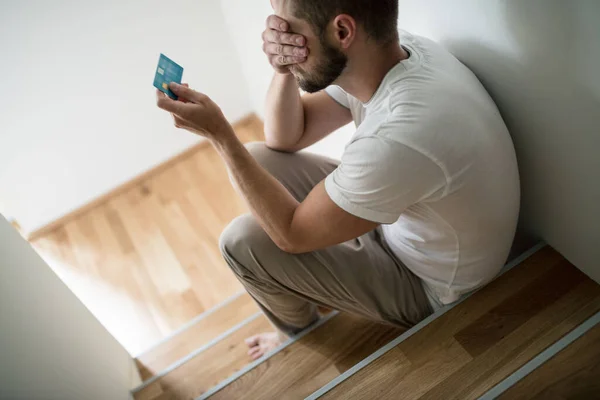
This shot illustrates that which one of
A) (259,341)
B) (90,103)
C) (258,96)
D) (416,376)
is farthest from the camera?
(258,96)

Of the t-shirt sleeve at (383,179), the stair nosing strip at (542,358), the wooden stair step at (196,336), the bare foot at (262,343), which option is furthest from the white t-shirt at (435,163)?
the wooden stair step at (196,336)

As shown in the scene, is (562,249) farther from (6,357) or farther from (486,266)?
(6,357)

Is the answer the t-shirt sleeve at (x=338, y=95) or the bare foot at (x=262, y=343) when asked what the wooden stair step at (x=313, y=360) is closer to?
the bare foot at (x=262, y=343)

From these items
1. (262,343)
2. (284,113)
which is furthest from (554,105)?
(262,343)

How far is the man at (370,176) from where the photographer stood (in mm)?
826

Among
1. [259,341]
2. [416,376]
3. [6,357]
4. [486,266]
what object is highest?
[6,357]

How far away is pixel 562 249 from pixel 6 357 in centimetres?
120

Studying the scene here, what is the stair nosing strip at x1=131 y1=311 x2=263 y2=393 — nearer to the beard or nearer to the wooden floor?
the wooden floor

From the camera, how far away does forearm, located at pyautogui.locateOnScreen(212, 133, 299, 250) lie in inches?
39.6

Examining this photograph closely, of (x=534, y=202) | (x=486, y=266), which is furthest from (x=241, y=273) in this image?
(x=534, y=202)

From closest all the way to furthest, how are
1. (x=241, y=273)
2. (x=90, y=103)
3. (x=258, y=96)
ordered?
(x=241, y=273), (x=90, y=103), (x=258, y=96)

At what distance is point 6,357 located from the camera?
2.88ft

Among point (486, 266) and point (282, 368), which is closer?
point (486, 266)

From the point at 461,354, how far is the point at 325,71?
670 mm
